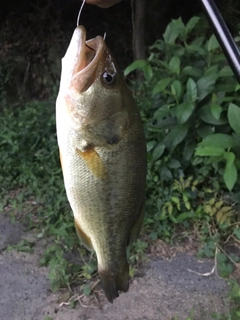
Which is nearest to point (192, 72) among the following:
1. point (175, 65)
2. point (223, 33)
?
point (175, 65)

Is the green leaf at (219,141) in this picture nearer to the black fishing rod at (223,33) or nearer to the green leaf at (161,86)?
the green leaf at (161,86)

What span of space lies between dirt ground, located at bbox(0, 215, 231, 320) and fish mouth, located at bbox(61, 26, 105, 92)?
2.15 m

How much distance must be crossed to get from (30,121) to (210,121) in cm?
252

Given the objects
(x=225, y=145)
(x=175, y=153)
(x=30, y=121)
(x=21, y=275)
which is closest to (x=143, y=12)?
(x=30, y=121)

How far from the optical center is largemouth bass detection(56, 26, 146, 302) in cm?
148

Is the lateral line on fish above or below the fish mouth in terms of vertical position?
below

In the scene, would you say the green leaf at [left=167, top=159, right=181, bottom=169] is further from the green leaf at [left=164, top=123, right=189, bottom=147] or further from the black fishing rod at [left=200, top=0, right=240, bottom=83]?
the black fishing rod at [left=200, top=0, right=240, bottom=83]

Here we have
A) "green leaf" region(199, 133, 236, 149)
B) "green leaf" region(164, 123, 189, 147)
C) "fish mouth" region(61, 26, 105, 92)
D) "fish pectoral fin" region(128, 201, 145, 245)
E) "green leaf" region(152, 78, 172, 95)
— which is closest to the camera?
"fish mouth" region(61, 26, 105, 92)

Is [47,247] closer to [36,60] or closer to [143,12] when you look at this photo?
[143,12]

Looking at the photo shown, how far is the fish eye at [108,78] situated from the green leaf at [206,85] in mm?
2511

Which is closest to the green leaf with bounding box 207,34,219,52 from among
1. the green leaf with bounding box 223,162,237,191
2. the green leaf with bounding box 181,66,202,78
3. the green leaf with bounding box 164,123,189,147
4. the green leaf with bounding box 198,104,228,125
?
the green leaf with bounding box 181,66,202,78

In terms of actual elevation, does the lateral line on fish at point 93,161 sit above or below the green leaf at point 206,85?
above

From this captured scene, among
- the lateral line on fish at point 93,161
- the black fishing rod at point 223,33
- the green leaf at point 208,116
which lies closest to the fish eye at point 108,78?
the lateral line on fish at point 93,161

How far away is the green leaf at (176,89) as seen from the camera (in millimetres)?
4045
